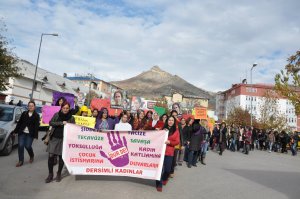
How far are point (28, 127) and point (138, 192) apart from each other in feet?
12.5

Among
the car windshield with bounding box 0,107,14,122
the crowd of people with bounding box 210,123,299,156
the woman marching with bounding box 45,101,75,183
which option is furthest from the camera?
the crowd of people with bounding box 210,123,299,156

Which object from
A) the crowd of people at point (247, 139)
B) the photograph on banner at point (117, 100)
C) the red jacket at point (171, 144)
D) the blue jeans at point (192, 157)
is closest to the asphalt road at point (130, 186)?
the red jacket at point (171, 144)

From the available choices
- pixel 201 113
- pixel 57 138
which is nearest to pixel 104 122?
pixel 57 138

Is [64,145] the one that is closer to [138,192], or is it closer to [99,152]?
[99,152]

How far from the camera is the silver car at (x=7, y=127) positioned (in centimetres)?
927

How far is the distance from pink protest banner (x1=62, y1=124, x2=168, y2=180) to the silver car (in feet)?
12.0

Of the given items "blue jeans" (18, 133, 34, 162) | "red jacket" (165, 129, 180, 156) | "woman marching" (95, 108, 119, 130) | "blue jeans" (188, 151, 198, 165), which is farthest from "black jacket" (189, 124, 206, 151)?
"blue jeans" (18, 133, 34, 162)

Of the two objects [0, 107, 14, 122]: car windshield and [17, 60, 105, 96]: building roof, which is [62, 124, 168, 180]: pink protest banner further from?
[17, 60, 105, 96]: building roof

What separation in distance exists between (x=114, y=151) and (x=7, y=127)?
459cm

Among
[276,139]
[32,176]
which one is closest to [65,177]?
[32,176]

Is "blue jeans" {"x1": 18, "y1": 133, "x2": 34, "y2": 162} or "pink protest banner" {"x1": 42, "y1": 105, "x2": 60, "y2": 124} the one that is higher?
"pink protest banner" {"x1": 42, "y1": 105, "x2": 60, "y2": 124}

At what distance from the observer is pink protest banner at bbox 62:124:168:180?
679 cm

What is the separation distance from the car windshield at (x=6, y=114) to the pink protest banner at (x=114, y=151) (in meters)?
4.42

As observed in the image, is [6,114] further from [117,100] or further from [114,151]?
[117,100]
